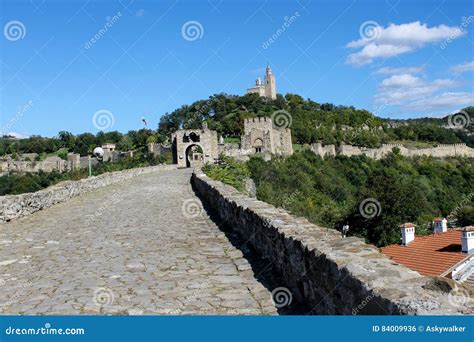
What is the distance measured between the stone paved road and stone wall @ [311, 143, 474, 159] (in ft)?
190

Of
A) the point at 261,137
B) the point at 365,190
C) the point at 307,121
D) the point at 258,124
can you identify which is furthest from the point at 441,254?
the point at 307,121

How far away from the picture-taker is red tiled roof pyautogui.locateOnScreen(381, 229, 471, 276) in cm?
1638

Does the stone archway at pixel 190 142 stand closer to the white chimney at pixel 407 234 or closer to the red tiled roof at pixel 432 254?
the white chimney at pixel 407 234

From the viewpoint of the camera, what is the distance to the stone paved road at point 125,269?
4398 mm

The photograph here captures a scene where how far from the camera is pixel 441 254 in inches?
728

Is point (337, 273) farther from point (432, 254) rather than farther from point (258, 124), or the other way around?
point (258, 124)

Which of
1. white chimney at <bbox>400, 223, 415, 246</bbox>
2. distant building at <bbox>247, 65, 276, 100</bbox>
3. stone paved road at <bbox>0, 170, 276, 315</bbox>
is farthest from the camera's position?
distant building at <bbox>247, 65, 276, 100</bbox>

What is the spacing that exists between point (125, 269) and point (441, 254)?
16.1m

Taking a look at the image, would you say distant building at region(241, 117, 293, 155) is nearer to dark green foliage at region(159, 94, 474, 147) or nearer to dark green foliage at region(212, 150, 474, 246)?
dark green foliage at region(212, 150, 474, 246)

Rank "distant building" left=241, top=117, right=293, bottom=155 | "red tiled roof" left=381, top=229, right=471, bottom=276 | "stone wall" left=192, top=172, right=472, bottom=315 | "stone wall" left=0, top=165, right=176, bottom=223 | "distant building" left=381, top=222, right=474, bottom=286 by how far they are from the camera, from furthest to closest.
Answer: "distant building" left=241, top=117, right=293, bottom=155
"red tiled roof" left=381, top=229, right=471, bottom=276
"distant building" left=381, top=222, right=474, bottom=286
"stone wall" left=0, top=165, right=176, bottom=223
"stone wall" left=192, top=172, right=472, bottom=315

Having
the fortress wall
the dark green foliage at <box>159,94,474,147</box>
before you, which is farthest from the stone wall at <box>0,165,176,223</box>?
the dark green foliage at <box>159,94,474,147</box>

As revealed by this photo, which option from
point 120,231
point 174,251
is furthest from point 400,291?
point 120,231
